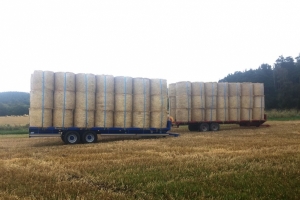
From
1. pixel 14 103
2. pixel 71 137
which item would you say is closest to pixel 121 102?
pixel 71 137

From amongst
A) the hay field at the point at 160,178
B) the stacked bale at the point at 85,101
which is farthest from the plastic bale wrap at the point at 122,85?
the hay field at the point at 160,178

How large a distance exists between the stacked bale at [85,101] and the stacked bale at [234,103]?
39.1ft

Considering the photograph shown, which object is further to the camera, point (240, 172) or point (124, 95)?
point (124, 95)

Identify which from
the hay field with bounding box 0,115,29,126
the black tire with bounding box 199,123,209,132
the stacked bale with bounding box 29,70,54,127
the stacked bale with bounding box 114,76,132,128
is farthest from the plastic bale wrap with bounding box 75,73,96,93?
the hay field with bounding box 0,115,29,126

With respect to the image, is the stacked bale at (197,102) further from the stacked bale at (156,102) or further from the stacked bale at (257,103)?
the stacked bale at (156,102)

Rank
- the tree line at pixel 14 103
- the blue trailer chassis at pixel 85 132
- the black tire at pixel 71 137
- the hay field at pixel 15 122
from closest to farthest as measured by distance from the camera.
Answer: the blue trailer chassis at pixel 85 132, the black tire at pixel 71 137, the hay field at pixel 15 122, the tree line at pixel 14 103

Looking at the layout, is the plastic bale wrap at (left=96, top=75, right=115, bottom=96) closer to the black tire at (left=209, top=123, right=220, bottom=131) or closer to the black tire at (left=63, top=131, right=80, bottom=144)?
the black tire at (left=63, top=131, right=80, bottom=144)

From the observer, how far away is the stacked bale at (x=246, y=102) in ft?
81.3

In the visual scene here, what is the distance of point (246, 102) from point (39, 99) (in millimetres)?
16026

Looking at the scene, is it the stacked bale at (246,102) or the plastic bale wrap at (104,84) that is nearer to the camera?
the plastic bale wrap at (104,84)

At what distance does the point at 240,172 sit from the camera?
6848 mm

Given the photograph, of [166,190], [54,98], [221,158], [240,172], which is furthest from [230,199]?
[54,98]

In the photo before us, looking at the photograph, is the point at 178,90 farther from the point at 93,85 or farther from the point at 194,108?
the point at 93,85

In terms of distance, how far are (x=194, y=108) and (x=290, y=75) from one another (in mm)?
53759
